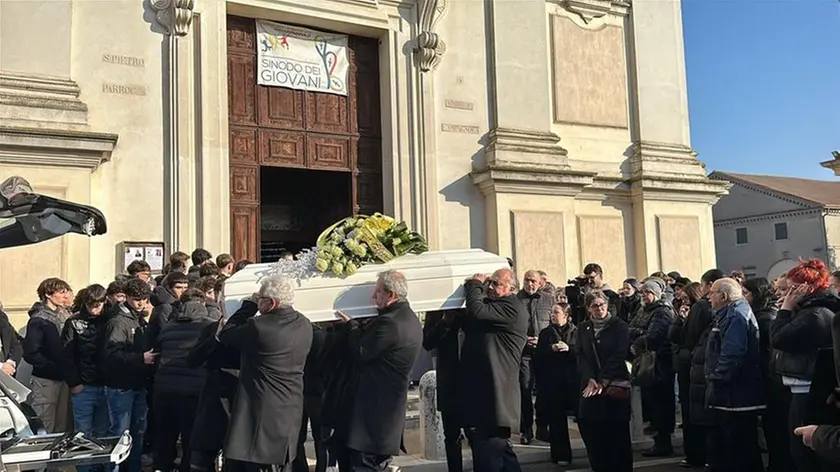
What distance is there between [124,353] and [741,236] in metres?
Result: 40.1

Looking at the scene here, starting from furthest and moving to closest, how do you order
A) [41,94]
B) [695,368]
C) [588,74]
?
[588,74] → [41,94] → [695,368]

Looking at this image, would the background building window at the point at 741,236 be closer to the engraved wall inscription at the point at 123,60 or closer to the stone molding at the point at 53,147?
the engraved wall inscription at the point at 123,60

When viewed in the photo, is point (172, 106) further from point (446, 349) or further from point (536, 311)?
point (446, 349)

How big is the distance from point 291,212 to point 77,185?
278 inches

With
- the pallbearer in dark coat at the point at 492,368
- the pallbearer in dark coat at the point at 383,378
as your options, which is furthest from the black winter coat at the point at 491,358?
the pallbearer in dark coat at the point at 383,378

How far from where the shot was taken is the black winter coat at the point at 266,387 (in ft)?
16.8

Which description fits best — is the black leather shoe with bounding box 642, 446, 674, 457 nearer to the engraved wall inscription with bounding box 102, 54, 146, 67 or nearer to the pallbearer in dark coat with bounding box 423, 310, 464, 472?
the pallbearer in dark coat with bounding box 423, 310, 464, 472

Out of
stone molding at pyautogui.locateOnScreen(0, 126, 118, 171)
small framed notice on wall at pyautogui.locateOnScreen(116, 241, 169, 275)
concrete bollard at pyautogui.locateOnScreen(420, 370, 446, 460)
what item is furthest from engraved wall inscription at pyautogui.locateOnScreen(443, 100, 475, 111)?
concrete bollard at pyautogui.locateOnScreen(420, 370, 446, 460)

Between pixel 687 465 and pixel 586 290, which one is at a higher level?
pixel 586 290

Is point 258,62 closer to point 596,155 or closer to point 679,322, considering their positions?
point 596,155

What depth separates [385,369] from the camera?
5.43 metres

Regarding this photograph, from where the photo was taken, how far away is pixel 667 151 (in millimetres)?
14773

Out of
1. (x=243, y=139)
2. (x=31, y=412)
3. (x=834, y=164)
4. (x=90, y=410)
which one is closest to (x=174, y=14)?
(x=243, y=139)

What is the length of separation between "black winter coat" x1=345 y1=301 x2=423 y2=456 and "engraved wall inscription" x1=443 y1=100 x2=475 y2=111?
7.70 meters
